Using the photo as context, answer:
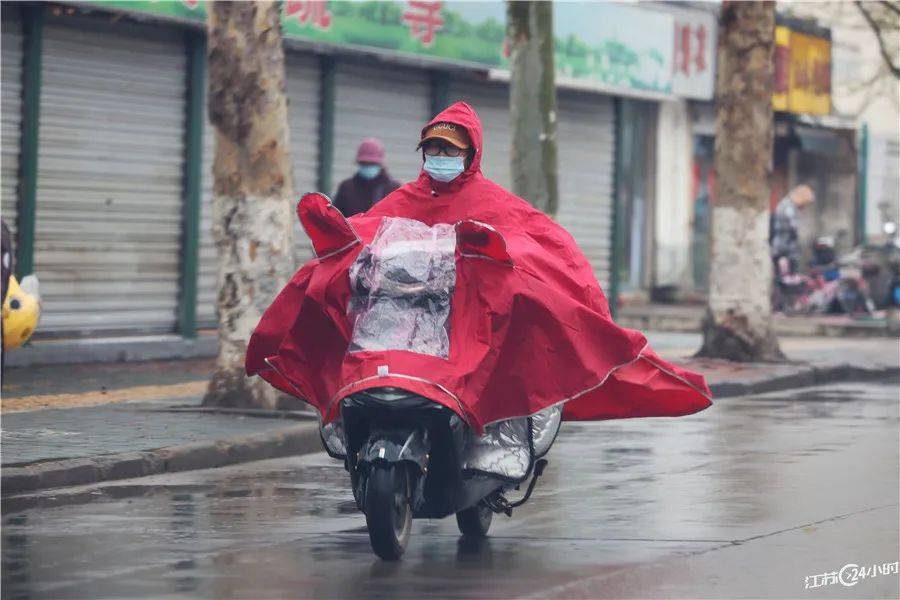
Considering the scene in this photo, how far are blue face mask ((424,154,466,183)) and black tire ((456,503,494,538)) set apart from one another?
1442 mm

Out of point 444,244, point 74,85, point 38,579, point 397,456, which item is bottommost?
point 38,579

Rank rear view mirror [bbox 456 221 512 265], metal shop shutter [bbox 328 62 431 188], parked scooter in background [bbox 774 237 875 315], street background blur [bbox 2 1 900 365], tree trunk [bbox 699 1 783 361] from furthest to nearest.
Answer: parked scooter in background [bbox 774 237 875 315]
metal shop shutter [bbox 328 62 431 188]
tree trunk [bbox 699 1 783 361]
street background blur [bbox 2 1 900 365]
rear view mirror [bbox 456 221 512 265]

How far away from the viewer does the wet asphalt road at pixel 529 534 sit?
7438mm

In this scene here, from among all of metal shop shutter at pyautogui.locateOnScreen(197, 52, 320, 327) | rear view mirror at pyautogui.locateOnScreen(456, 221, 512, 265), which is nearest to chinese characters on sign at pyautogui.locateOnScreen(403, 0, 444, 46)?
metal shop shutter at pyautogui.locateOnScreen(197, 52, 320, 327)

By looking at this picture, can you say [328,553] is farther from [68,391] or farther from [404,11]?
[404,11]

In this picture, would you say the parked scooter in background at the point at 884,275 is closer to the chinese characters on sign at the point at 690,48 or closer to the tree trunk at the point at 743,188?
the chinese characters on sign at the point at 690,48

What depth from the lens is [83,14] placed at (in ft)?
56.0

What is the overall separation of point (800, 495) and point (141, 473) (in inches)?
139

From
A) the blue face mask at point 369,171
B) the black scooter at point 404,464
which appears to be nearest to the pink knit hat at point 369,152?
the blue face mask at point 369,171

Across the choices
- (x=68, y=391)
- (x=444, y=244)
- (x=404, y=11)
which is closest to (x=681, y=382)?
(x=444, y=244)

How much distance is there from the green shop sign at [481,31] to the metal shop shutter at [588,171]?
16.0 inches

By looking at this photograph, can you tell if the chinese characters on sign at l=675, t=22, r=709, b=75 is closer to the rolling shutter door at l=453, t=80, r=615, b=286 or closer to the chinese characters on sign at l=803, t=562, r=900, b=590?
the rolling shutter door at l=453, t=80, r=615, b=286

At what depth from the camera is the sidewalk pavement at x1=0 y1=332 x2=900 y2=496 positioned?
10.5 m

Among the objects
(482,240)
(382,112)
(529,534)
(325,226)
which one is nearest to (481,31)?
(382,112)
